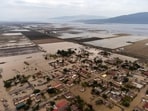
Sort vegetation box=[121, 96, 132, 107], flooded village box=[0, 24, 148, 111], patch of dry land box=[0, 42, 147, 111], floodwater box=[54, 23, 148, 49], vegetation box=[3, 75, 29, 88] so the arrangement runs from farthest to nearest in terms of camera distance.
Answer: floodwater box=[54, 23, 148, 49]
vegetation box=[3, 75, 29, 88]
patch of dry land box=[0, 42, 147, 111]
flooded village box=[0, 24, 148, 111]
vegetation box=[121, 96, 132, 107]

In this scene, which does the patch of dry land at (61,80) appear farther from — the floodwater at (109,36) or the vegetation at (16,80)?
the floodwater at (109,36)

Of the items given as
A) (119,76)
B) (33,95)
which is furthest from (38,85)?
(119,76)

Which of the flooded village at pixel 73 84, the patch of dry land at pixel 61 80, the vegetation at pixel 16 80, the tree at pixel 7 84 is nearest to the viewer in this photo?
the flooded village at pixel 73 84

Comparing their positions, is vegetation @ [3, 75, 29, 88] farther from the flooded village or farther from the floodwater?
the floodwater

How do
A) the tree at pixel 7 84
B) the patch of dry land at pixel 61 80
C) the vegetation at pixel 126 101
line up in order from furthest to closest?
the tree at pixel 7 84
the patch of dry land at pixel 61 80
the vegetation at pixel 126 101

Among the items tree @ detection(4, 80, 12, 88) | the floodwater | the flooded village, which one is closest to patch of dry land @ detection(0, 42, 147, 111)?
the flooded village

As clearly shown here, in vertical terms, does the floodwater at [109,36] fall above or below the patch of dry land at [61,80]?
above

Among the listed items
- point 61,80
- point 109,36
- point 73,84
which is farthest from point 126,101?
point 109,36

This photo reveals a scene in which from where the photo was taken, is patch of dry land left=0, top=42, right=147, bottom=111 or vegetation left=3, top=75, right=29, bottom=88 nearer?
patch of dry land left=0, top=42, right=147, bottom=111

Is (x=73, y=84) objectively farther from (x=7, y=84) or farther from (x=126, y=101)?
(x=7, y=84)

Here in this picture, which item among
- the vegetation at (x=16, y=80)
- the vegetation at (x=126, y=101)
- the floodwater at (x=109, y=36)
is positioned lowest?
the vegetation at (x=16, y=80)

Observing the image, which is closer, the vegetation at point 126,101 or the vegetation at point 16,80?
the vegetation at point 126,101

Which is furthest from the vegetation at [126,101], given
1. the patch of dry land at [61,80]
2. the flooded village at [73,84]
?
the patch of dry land at [61,80]
